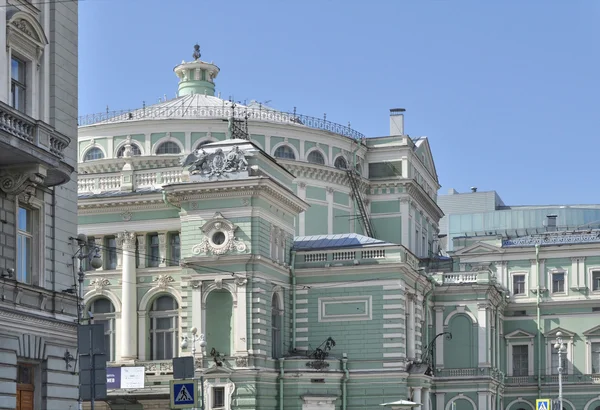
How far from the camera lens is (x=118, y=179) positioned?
2495 inches

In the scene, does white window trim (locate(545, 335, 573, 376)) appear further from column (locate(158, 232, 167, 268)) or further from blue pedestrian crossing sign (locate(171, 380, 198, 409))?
blue pedestrian crossing sign (locate(171, 380, 198, 409))

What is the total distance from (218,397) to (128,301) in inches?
284

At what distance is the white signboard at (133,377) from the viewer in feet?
195

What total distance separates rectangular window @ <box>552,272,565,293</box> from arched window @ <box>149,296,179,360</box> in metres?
31.8

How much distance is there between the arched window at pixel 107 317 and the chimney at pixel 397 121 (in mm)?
28278

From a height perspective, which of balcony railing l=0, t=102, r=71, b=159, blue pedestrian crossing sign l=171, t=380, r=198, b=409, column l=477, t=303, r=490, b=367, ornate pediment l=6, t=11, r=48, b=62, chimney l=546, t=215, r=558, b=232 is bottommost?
blue pedestrian crossing sign l=171, t=380, r=198, b=409

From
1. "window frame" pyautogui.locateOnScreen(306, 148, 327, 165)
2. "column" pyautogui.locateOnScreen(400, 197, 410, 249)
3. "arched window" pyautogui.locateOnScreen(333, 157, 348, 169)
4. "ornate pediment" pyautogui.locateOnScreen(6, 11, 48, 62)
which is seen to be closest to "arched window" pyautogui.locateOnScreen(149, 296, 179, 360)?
"window frame" pyautogui.locateOnScreen(306, 148, 327, 165)

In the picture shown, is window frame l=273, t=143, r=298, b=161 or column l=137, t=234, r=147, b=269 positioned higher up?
window frame l=273, t=143, r=298, b=161

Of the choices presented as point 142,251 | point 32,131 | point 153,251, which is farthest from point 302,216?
point 32,131

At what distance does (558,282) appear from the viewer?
83.9 meters

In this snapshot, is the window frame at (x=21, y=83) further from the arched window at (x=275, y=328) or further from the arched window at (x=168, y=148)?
the arched window at (x=168, y=148)

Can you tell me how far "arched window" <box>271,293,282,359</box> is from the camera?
200ft

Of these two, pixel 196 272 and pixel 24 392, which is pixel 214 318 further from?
pixel 24 392

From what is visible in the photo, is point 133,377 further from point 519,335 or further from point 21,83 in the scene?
point 519,335
